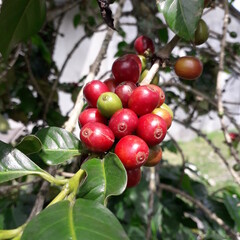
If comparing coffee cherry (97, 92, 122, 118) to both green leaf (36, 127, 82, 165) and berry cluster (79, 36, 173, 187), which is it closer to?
berry cluster (79, 36, 173, 187)

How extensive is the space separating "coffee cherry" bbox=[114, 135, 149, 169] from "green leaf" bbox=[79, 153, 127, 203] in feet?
0.05

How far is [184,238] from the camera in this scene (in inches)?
59.3

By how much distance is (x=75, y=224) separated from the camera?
18.5 inches

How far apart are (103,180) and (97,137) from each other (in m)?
0.07

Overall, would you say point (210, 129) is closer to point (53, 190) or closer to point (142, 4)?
point (142, 4)

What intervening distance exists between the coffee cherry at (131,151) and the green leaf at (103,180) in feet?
0.05

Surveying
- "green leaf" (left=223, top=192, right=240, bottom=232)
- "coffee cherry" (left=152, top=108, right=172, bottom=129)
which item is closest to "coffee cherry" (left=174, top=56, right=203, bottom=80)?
"coffee cherry" (left=152, top=108, right=172, bottom=129)

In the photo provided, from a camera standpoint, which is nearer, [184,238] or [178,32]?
[178,32]

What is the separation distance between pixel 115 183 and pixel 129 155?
2.0 inches

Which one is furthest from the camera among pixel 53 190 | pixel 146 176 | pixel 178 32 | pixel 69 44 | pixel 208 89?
pixel 69 44

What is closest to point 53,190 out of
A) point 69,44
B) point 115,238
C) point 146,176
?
point 115,238

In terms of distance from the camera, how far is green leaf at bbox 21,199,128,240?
448 mm

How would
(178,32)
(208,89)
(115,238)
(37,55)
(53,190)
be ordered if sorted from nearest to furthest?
(115,238) < (178,32) < (53,190) < (208,89) < (37,55)

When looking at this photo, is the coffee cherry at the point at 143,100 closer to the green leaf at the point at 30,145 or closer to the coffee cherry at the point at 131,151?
the coffee cherry at the point at 131,151
